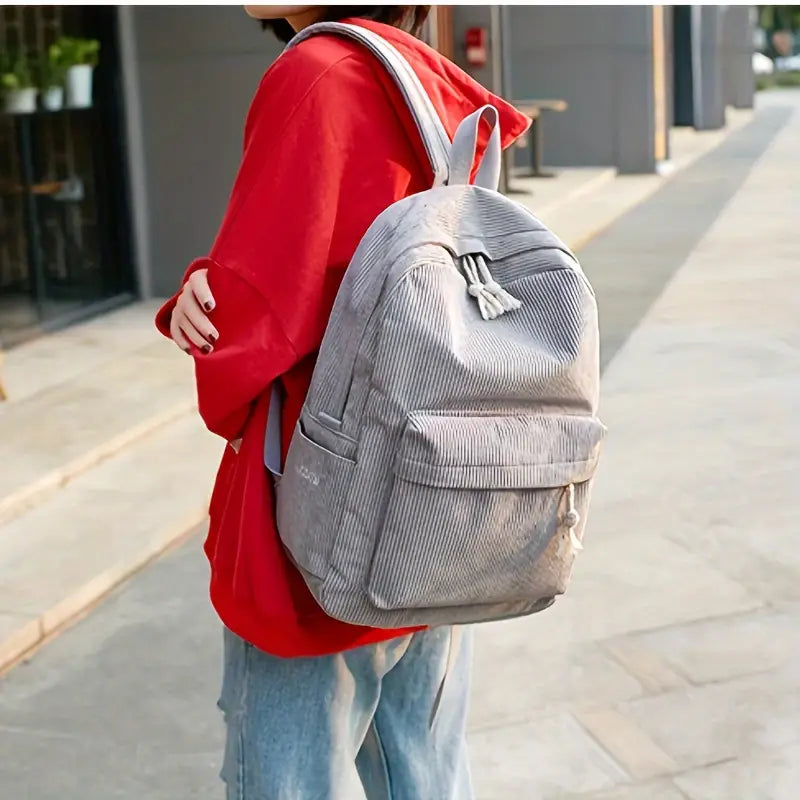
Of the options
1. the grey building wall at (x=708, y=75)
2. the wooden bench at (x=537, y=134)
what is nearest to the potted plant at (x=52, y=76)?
the wooden bench at (x=537, y=134)

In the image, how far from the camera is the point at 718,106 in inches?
1046

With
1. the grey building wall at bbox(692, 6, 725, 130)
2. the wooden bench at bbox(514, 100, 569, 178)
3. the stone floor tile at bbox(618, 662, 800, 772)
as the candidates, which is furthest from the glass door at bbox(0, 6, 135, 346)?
the grey building wall at bbox(692, 6, 725, 130)

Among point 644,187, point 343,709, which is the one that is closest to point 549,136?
point 644,187

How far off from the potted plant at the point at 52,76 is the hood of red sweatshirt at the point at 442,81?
21.1ft

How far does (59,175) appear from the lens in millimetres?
7887

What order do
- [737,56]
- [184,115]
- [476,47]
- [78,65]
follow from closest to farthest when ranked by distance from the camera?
[78,65] < [184,115] < [476,47] < [737,56]

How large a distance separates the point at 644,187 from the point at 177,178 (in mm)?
8731

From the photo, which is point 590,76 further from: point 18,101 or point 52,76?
point 18,101

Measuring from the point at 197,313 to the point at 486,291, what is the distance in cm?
36

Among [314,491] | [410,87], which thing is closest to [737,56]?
[410,87]

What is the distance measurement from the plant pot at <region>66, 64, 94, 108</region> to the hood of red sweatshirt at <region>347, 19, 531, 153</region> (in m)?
6.54

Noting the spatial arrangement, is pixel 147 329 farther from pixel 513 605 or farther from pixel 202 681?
pixel 513 605

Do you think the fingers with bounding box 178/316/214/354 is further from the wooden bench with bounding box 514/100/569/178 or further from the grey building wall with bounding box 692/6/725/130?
the grey building wall with bounding box 692/6/725/130

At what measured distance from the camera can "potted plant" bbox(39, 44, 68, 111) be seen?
766cm
